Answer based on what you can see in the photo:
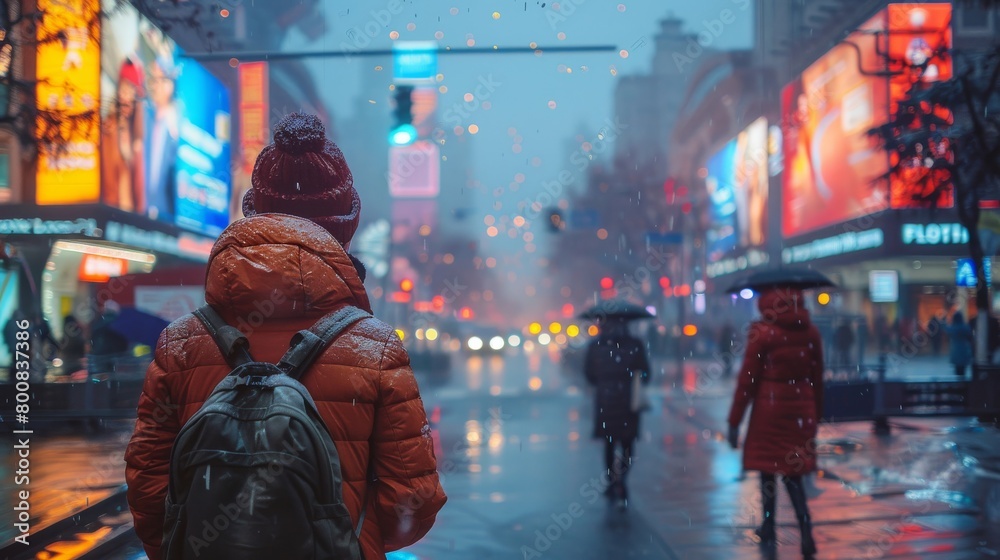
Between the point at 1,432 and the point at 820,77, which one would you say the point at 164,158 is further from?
the point at 820,77

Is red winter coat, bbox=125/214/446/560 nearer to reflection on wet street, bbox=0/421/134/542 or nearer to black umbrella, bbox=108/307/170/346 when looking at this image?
reflection on wet street, bbox=0/421/134/542

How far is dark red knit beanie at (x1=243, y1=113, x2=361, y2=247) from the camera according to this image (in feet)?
10.2

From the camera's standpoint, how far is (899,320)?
110 ft

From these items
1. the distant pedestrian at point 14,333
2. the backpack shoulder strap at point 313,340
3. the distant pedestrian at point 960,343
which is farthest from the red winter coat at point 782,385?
the distant pedestrian at point 960,343

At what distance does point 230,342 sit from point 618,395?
6.57 metres

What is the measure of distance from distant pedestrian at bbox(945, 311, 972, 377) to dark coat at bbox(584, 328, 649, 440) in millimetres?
13787

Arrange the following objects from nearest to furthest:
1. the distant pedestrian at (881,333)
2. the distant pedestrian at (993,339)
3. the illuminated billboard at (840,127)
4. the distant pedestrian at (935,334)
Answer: the distant pedestrian at (993,339)
the distant pedestrian at (935,334)
the illuminated billboard at (840,127)
the distant pedestrian at (881,333)

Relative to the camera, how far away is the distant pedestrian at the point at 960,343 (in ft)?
62.5

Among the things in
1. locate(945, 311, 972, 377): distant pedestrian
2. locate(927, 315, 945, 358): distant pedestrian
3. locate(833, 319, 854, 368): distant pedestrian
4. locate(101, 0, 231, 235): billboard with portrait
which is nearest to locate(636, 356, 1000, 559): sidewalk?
locate(945, 311, 972, 377): distant pedestrian

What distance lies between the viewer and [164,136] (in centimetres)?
2472

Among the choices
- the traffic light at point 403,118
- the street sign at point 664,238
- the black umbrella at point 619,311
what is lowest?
the black umbrella at point 619,311

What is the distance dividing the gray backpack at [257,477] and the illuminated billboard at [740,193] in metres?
39.0

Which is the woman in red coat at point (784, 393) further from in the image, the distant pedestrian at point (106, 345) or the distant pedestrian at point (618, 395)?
the distant pedestrian at point (106, 345)

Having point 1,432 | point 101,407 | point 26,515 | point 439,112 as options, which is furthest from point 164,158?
point 439,112
